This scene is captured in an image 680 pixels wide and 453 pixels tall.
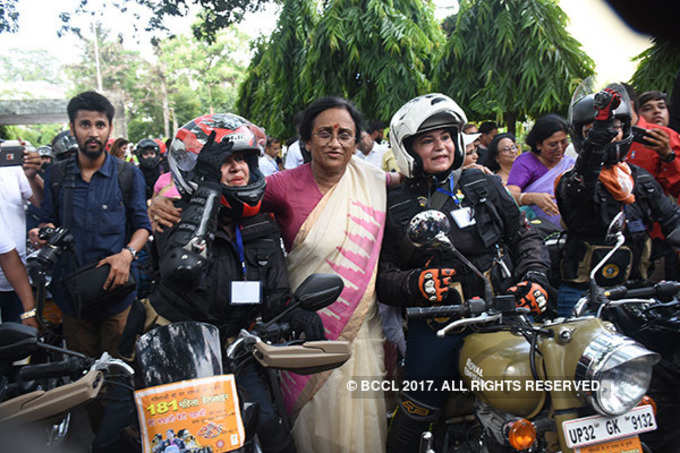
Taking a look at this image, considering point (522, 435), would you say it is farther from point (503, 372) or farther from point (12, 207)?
point (12, 207)

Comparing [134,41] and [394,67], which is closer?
[134,41]

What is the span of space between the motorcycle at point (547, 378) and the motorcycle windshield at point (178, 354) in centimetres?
79

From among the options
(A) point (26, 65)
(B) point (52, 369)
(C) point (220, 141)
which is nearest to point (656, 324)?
(C) point (220, 141)

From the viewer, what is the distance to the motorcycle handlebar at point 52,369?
1.81 m

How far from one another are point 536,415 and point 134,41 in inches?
95.2

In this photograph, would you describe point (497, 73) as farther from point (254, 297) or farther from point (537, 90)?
point (254, 297)

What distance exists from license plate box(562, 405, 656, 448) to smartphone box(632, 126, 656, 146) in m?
2.51

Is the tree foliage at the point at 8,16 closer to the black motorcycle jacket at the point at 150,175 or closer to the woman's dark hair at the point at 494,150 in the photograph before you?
the woman's dark hair at the point at 494,150

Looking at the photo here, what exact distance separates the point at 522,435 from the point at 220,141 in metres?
1.75

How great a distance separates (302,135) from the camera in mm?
3217

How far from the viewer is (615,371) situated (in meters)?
1.77

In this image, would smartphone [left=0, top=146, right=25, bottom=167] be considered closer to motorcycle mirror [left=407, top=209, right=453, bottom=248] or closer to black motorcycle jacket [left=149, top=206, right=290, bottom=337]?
black motorcycle jacket [left=149, top=206, right=290, bottom=337]

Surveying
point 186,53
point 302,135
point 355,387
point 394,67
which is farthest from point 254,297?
point 394,67

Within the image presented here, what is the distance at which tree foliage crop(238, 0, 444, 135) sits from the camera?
24.5ft
